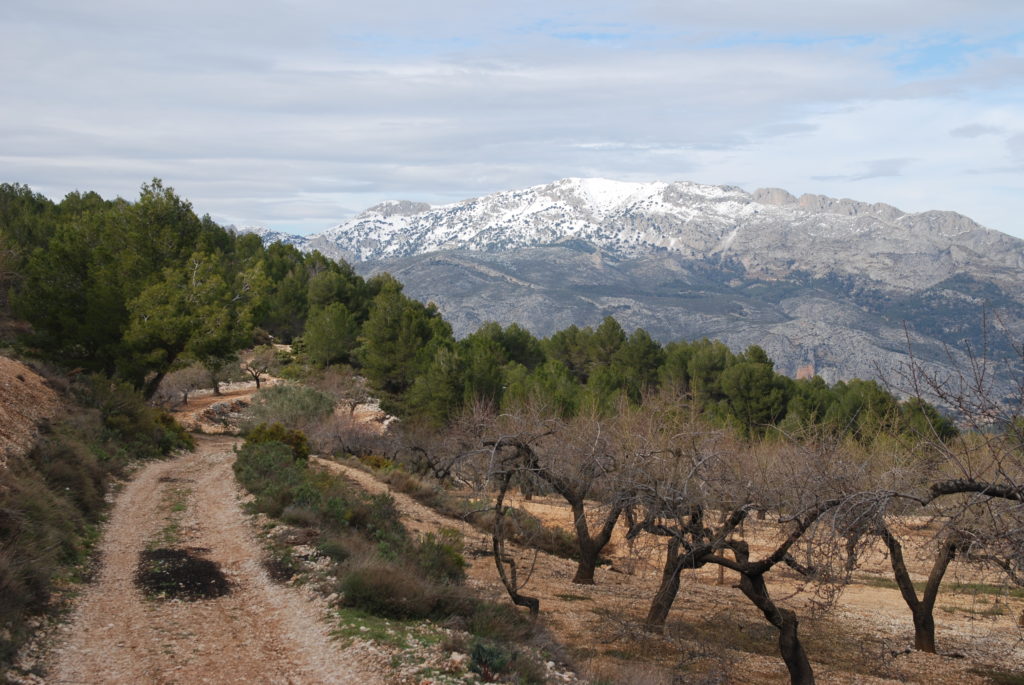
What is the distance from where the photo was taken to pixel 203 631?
32.5ft

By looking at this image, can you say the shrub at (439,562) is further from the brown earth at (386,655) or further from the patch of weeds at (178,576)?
the patch of weeds at (178,576)

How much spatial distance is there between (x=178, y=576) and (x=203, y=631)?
2.68 m

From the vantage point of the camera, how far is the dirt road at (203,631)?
340 inches

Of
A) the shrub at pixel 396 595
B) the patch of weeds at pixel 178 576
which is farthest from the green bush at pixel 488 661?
the patch of weeds at pixel 178 576

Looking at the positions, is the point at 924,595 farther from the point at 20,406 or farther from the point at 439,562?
the point at 20,406

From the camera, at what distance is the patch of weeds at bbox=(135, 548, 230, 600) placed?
1146cm

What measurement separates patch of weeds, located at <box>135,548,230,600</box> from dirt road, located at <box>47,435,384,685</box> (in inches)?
6.2

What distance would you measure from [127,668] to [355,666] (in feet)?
7.72

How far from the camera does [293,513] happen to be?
50.9 feet

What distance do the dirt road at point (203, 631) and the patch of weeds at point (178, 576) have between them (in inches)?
6.2

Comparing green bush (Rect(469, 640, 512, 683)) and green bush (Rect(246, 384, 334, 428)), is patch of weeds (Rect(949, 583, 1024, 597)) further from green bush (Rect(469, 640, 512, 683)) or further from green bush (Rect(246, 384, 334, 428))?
green bush (Rect(246, 384, 334, 428))

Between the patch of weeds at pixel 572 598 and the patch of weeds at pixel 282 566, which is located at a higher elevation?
the patch of weeds at pixel 282 566

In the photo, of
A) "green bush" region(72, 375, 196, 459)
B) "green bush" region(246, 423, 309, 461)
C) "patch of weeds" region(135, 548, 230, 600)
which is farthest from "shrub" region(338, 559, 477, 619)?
"green bush" region(72, 375, 196, 459)

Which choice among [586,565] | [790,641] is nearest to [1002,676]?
[790,641]
